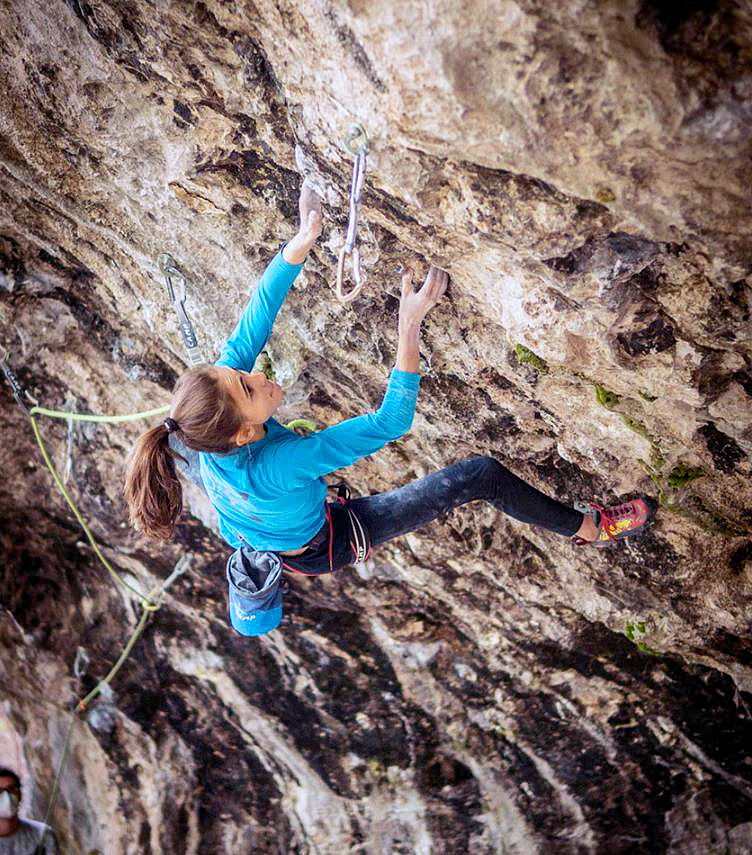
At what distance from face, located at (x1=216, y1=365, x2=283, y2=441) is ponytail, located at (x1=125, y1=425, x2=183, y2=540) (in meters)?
0.26

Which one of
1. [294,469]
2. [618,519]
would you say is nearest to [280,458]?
[294,469]

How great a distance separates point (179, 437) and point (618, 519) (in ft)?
5.28

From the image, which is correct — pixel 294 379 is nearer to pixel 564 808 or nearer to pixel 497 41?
pixel 497 41

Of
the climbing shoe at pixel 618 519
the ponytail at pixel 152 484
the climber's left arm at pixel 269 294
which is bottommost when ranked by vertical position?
the ponytail at pixel 152 484

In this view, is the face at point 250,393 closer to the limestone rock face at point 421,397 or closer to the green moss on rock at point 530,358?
the limestone rock face at point 421,397

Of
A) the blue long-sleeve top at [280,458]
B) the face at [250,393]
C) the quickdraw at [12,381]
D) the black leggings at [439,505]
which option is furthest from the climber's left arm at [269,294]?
the quickdraw at [12,381]

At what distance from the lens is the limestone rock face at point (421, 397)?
1762mm

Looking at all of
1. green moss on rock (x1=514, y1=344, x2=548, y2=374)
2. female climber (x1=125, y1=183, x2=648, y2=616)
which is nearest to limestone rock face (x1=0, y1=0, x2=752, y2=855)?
green moss on rock (x1=514, y1=344, x2=548, y2=374)

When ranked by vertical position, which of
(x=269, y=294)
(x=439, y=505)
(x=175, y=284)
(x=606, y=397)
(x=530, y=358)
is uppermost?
(x=175, y=284)

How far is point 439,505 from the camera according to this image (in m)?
2.80

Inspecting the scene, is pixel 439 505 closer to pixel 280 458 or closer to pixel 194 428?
pixel 280 458

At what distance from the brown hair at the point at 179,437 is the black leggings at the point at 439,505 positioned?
56 cm

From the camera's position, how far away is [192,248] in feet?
10.0

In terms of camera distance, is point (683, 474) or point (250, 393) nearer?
point (250, 393)
